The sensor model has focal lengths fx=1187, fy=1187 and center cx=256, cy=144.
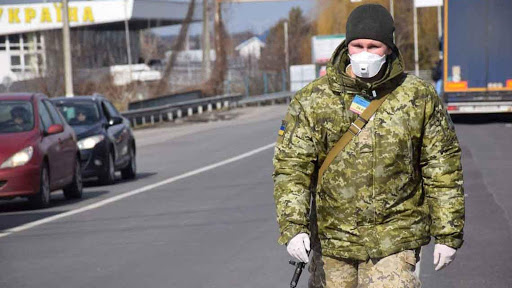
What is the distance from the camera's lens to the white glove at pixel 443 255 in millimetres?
4891

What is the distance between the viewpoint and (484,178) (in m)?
17.1

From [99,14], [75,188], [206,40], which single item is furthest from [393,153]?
[99,14]

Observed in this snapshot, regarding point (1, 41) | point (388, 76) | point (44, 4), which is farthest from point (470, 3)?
point (1, 41)

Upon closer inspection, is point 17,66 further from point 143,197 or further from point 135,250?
point 135,250

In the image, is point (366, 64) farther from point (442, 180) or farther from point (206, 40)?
point (206, 40)

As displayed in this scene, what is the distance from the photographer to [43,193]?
15.1 meters

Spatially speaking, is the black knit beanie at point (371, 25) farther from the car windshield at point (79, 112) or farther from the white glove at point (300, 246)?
the car windshield at point (79, 112)

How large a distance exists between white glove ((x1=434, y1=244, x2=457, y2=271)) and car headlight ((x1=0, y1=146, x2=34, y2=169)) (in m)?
10.5

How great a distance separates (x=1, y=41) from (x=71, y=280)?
244ft

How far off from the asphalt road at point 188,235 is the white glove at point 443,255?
3872mm

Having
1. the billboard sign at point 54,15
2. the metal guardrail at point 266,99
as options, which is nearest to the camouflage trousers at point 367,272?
the metal guardrail at point 266,99

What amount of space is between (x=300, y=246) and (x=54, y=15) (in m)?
73.2

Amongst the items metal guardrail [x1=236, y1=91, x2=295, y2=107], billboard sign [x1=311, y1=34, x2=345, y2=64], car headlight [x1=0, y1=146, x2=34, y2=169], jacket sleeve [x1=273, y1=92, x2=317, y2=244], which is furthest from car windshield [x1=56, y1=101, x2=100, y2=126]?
billboard sign [x1=311, y1=34, x2=345, y2=64]

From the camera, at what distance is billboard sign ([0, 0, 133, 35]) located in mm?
75750
